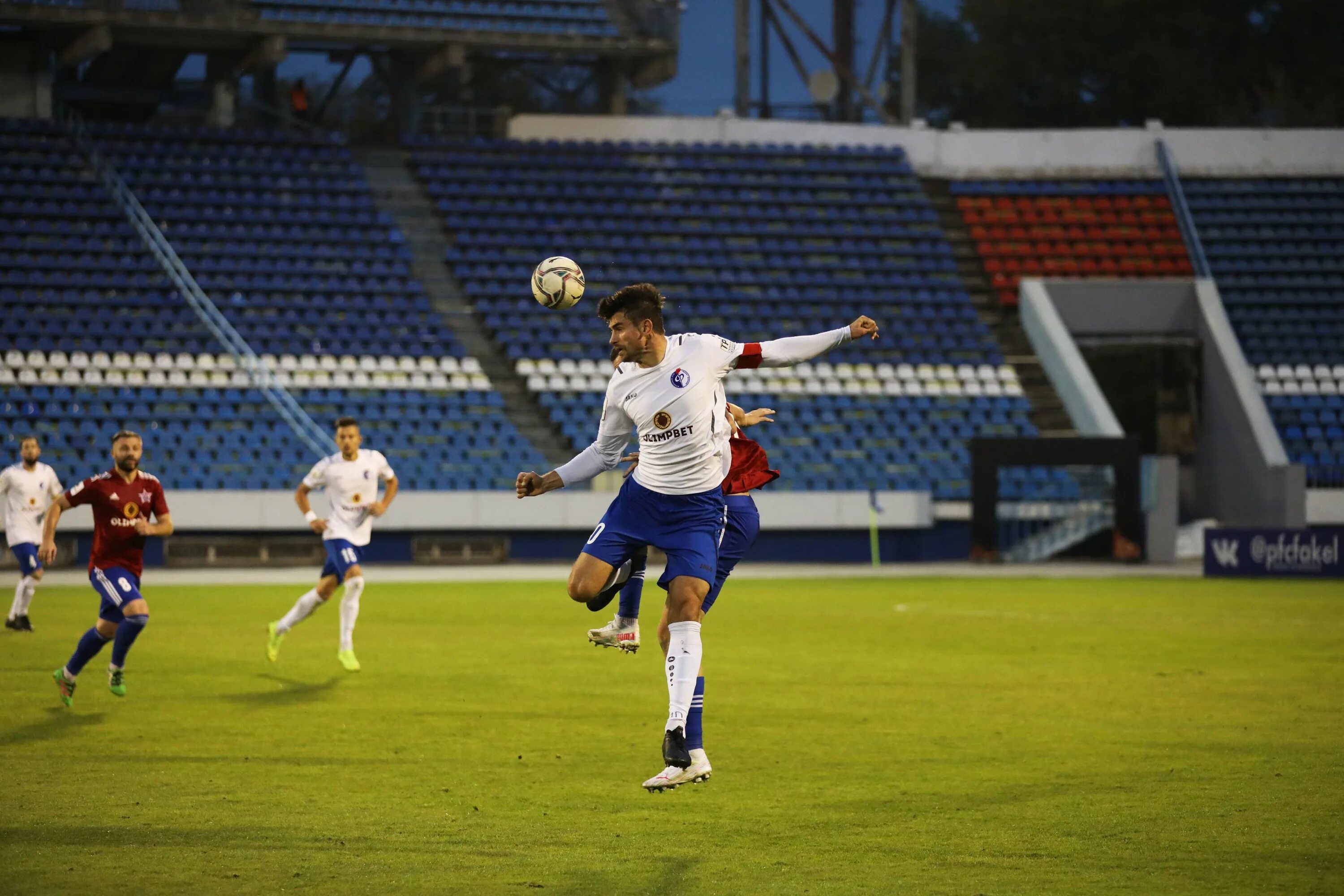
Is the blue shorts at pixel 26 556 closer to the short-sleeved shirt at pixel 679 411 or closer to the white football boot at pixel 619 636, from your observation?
the white football boot at pixel 619 636

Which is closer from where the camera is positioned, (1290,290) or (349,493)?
(349,493)

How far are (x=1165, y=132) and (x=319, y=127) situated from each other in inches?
844

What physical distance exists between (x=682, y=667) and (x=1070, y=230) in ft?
108

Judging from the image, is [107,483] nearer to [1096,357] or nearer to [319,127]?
[319,127]

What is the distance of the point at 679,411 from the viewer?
870 centimetres

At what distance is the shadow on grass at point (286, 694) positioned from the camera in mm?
12898

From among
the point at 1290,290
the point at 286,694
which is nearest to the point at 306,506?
the point at 286,694

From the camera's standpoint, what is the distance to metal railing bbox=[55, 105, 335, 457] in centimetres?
3114

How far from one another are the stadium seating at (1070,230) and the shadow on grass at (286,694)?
2676 cm

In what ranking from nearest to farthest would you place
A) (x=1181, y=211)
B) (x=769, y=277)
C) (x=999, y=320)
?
(x=769, y=277), (x=999, y=320), (x=1181, y=211)

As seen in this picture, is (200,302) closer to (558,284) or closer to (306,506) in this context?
(306,506)

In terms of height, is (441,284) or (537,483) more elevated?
(441,284)

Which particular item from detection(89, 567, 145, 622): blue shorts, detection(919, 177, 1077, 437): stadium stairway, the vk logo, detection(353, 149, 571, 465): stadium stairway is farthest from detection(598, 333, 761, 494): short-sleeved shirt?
detection(919, 177, 1077, 437): stadium stairway

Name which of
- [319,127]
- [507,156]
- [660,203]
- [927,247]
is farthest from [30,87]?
[927,247]
